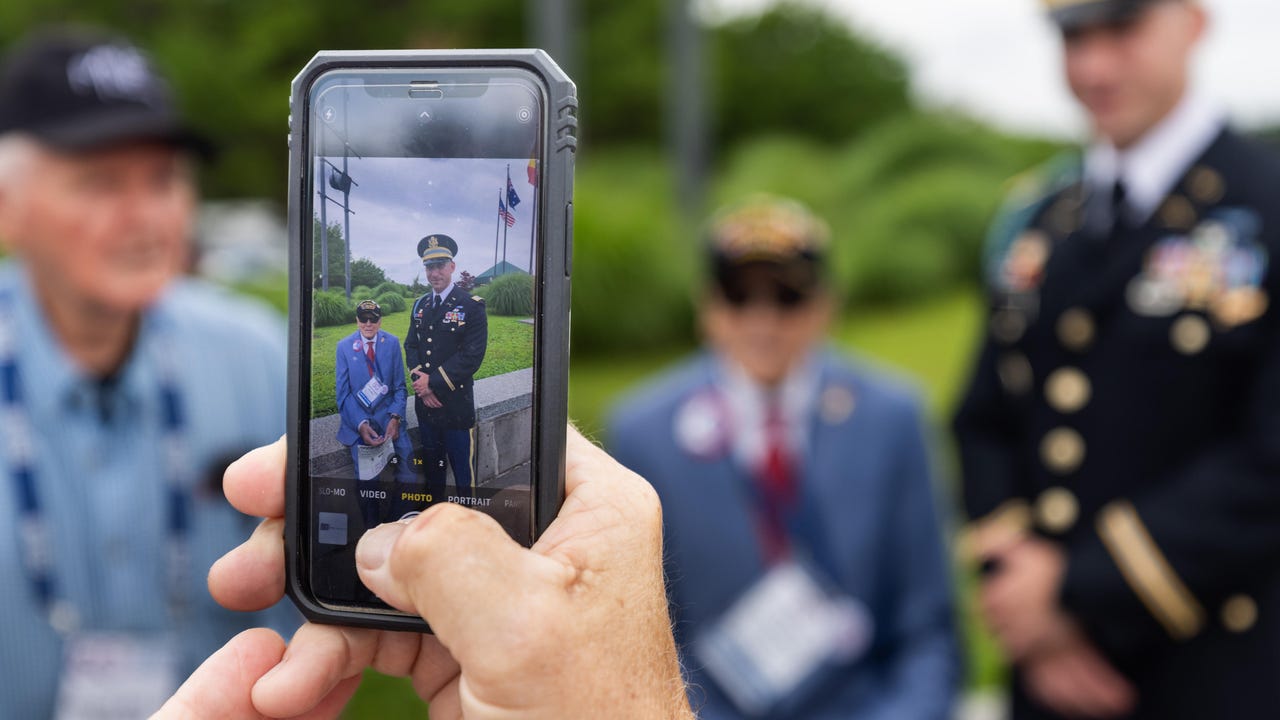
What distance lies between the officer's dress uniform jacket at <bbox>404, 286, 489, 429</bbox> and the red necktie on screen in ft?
5.90

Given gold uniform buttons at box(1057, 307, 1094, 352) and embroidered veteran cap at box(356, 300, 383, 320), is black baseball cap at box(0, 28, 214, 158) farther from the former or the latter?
gold uniform buttons at box(1057, 307, 1094, 352)

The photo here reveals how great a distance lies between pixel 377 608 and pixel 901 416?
2.05 m

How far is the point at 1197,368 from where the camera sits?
7.98 feet

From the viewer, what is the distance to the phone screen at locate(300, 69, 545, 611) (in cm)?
107

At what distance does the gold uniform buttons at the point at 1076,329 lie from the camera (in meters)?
2.64

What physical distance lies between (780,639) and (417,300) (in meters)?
1.87

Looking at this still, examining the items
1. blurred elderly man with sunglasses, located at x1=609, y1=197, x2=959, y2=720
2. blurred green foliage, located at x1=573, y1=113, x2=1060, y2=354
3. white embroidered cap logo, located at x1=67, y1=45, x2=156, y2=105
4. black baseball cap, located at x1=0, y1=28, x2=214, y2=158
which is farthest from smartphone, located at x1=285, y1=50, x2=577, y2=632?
blurred green foliage, located at x1=573, y1=113, x2=1060, y2=354

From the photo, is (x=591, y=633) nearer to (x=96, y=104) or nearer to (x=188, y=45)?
(x=96, y=104)

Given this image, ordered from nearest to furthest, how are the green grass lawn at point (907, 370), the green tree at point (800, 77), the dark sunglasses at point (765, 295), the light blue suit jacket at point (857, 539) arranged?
the light blue suit jacket at point (857, 539)
the dark sunglasses at point (765, 295)
the green grass lawn at point (907, 370)
the green tree at point (800, 77)

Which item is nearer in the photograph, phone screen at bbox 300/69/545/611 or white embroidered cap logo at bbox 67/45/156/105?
phone screen at bbox 300/69/545/611

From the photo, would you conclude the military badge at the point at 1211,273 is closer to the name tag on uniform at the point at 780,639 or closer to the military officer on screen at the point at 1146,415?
A: the military officer on screen at the point at 1146,415

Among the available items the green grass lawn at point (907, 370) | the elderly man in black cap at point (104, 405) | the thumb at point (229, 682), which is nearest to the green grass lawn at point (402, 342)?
the thumb at point (229, 682)

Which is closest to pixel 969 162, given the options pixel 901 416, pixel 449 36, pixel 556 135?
pixel 449 36

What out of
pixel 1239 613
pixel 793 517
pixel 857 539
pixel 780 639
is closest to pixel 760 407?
pixel 793 517
